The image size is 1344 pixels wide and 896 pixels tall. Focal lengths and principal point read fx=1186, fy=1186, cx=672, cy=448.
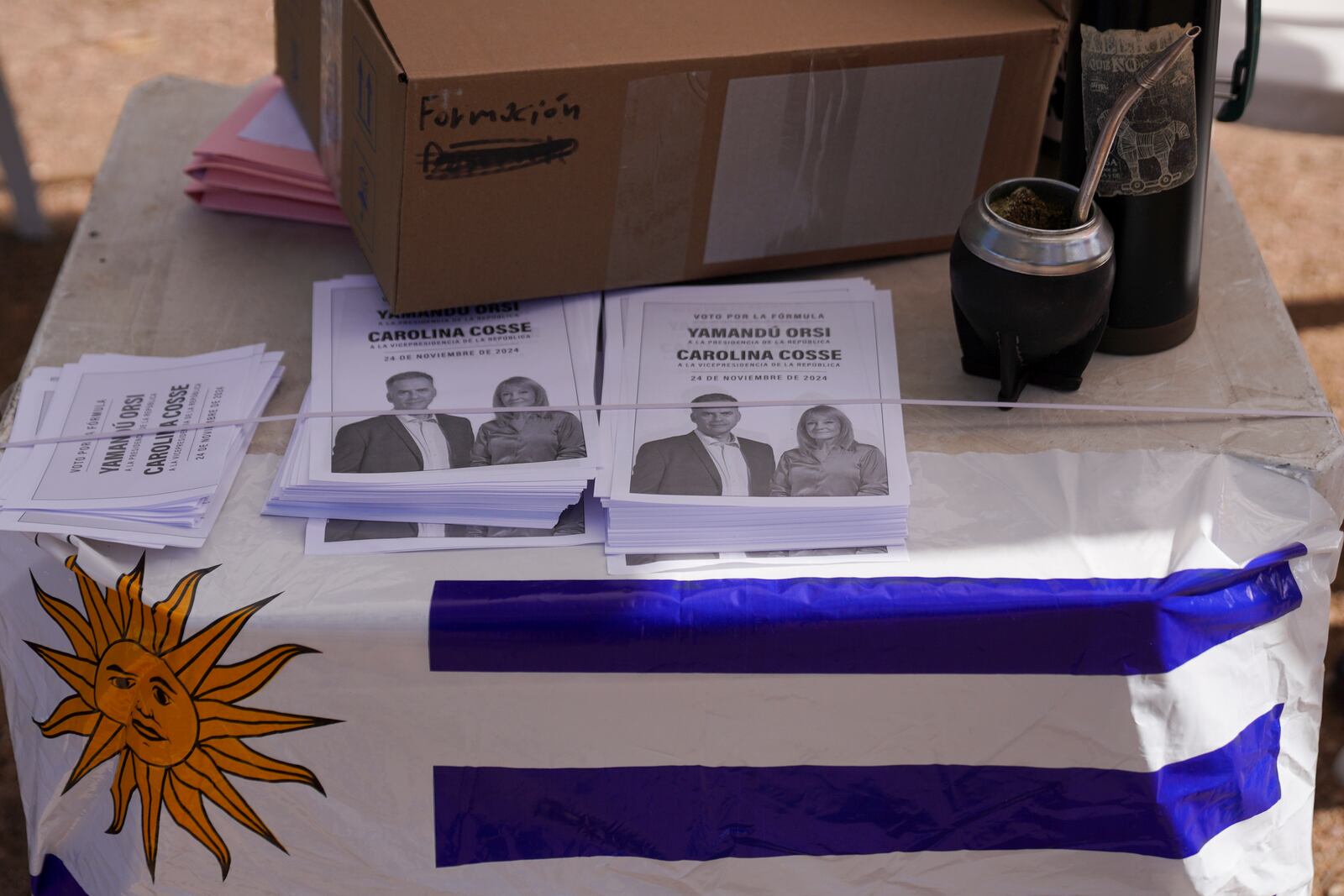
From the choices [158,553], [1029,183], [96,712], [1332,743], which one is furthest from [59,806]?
[1332,743]

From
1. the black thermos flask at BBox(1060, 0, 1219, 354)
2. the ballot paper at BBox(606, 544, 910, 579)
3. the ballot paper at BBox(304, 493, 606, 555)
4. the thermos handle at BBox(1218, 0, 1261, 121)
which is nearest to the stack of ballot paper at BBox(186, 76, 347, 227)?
the ballot paper at BBox(304, 493, 606, 555)

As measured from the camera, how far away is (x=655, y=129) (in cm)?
83

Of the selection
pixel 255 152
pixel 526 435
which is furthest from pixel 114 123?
pixel 526 435

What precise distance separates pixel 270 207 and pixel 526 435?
390mm

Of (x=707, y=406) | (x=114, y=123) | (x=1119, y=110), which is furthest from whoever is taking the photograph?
(x=114, y=123)

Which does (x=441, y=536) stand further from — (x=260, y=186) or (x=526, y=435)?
(x=260, y=186)

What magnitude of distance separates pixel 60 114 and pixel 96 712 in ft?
5.72

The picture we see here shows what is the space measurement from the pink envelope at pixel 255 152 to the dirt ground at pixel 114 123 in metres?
0.83

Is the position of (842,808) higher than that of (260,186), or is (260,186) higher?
(260,186)

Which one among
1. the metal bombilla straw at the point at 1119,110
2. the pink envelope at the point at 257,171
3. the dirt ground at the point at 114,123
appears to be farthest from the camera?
the dirt ground at the point at 114,123

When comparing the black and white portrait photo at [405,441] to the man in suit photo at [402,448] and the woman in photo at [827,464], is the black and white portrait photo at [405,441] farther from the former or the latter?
the woman in photo at [827,464]

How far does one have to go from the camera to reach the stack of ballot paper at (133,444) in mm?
750

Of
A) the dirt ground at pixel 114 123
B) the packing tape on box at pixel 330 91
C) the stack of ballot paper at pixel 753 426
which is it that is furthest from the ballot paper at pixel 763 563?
the dirt ground at pixel 114 123

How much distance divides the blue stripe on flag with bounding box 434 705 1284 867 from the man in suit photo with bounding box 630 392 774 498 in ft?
0.62
